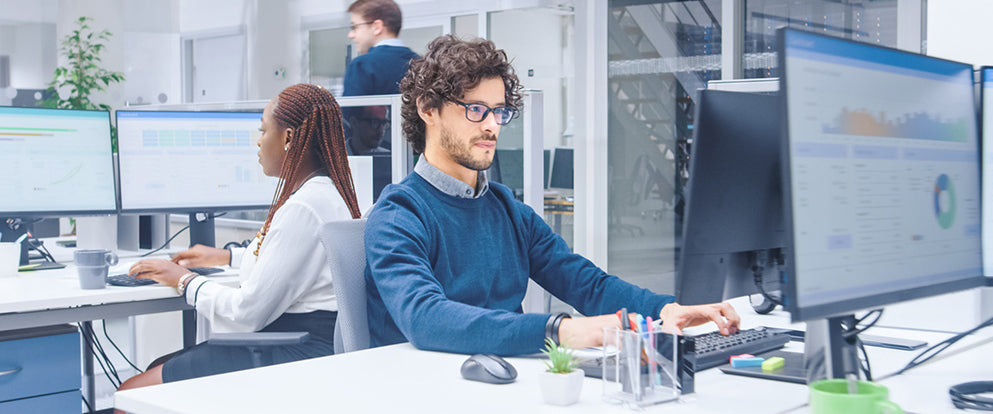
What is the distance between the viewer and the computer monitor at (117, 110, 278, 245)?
2922mm

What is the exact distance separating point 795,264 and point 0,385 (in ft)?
6.02

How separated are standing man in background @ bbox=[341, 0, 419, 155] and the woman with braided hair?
0.85 m

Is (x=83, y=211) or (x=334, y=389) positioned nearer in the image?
(x=334, y=389)

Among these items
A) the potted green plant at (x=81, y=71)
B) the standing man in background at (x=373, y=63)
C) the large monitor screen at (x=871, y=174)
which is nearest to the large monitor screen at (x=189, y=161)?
the standing man in background at (x=373, y=63)

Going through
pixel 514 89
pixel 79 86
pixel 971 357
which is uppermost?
pixel 79 86

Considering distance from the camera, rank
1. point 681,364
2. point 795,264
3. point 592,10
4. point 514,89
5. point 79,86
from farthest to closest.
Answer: point 79,86 → point 592,10 → point 514,89 → point 681,364 → point 795,264

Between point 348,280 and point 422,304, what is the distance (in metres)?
0.27

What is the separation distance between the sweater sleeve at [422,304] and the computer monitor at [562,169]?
359cm

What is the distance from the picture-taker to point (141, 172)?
2.93 metres

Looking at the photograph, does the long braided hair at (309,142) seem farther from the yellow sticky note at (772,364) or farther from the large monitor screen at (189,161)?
the yellow sticky note at (772,364)

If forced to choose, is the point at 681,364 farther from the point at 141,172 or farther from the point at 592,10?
the point at 592,10

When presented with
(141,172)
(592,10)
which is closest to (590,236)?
(592,10)

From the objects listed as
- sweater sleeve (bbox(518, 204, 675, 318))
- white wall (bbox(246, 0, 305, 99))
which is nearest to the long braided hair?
sweater sleeve (bbox(518, 204, 675, 318))

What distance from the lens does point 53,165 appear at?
8.99ft
